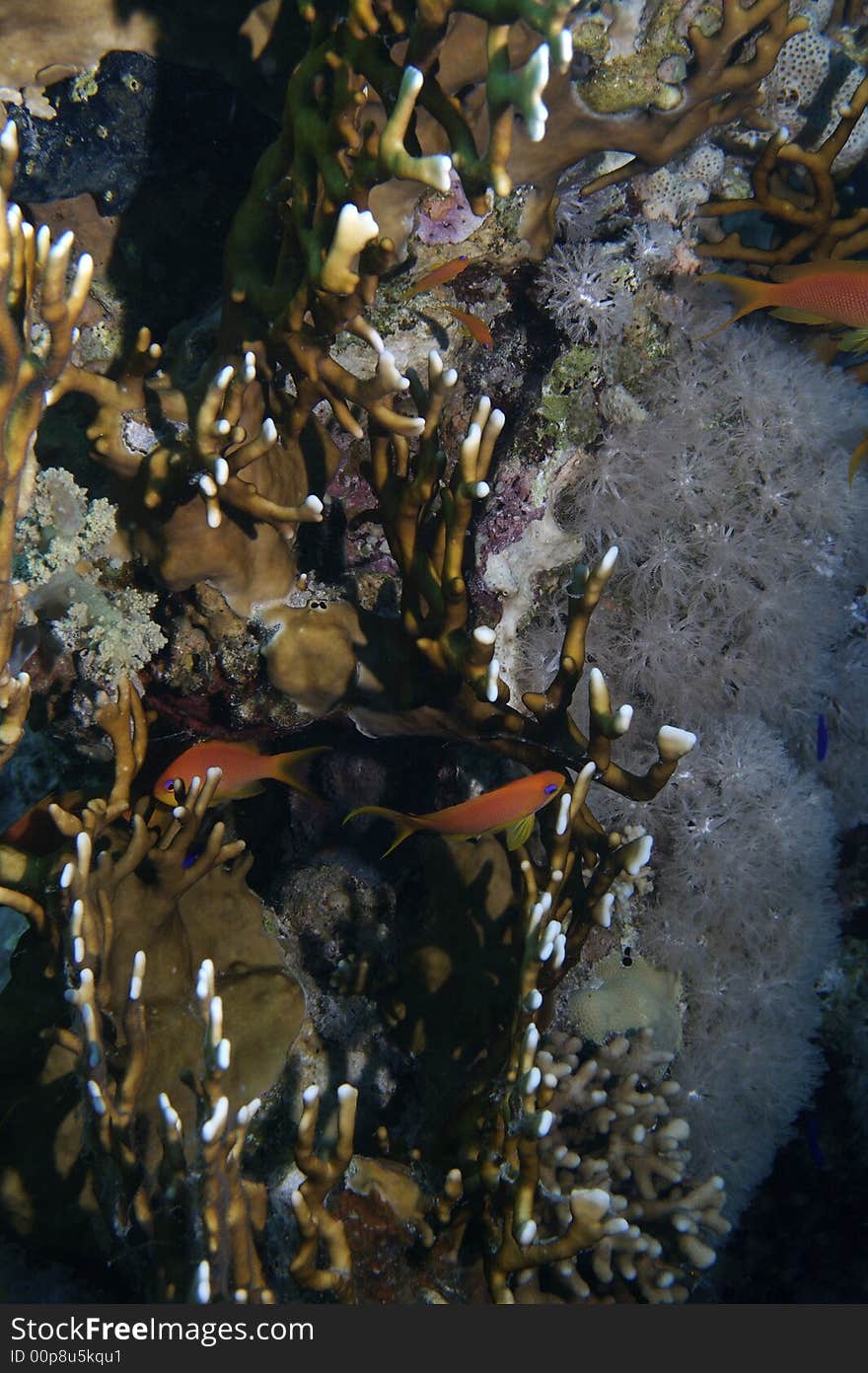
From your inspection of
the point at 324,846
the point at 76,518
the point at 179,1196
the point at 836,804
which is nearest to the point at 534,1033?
the point at 179,1196

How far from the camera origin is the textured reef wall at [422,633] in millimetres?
2559

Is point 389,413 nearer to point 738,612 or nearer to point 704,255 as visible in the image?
point 738,612

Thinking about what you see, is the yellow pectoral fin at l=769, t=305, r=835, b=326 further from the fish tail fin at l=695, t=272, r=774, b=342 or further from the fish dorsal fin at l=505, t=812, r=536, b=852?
the fish dorsal fin at l=505, t=812, r=536, b=852

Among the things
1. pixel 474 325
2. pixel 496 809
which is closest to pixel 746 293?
pixel 474 325

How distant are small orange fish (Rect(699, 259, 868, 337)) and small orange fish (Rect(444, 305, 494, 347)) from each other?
1162mm

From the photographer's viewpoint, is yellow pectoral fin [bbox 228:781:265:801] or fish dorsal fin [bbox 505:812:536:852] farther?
yellow pectoral fin [bbox 228:781:265:801]

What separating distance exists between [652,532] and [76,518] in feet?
8.69

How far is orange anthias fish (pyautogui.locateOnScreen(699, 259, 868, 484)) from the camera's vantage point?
10.7 feet

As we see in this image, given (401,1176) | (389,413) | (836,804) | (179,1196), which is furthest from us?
(836,804)

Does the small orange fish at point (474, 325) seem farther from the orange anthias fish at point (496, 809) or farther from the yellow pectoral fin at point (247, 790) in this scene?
the yellow pectoral fin at point (247, 790)

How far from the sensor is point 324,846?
4.07 metres

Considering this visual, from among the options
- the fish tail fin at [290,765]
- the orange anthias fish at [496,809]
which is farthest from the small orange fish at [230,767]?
the orange anthias fish at [496,809]

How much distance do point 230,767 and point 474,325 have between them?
2236 millimetres
